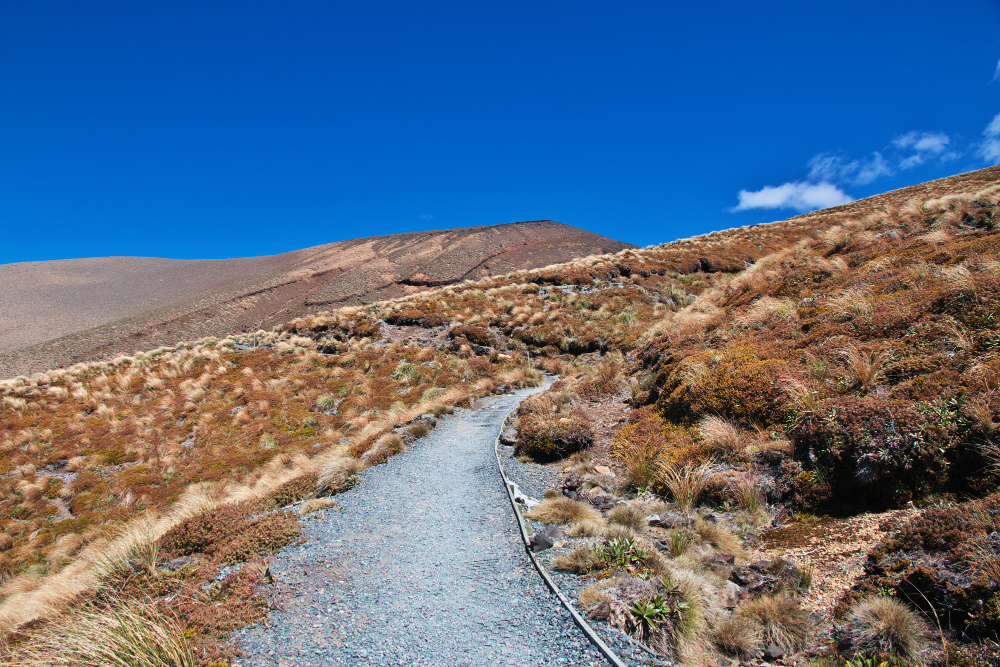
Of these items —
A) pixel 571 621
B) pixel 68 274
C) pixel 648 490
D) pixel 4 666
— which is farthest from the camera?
pixel 68 274

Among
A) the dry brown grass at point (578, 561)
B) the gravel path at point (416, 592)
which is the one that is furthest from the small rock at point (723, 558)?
the gravel path at point (416, 592)

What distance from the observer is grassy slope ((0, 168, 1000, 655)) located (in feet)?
16.2

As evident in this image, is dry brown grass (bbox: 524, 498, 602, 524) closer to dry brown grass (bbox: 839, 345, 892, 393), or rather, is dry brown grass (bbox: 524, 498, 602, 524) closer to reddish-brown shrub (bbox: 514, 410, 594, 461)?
reddish-brown shrub (bbox: 514, 410, 594, 461)

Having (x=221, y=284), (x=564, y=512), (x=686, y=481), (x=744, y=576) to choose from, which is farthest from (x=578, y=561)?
(x=221, y=284)

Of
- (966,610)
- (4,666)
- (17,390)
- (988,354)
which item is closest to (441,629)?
(4,666)

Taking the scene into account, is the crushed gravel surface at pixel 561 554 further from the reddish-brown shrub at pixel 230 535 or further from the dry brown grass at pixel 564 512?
the reddish-brown shrub at pixel 230 535

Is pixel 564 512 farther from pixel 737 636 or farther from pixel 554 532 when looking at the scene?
pixel 737 636

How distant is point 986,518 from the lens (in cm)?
319

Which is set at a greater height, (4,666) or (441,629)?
(4,666)

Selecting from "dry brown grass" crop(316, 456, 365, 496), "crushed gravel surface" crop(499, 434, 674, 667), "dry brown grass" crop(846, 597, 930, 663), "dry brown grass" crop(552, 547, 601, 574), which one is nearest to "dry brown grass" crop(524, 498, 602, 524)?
"crushed gravel surface" crop(499, 434, 674, 667)

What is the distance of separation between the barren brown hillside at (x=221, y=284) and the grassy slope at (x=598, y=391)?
89.5 feet

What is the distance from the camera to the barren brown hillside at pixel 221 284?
49.2 meters

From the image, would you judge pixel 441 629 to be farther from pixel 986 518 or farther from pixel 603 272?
pixel 603 272

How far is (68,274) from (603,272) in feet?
313
